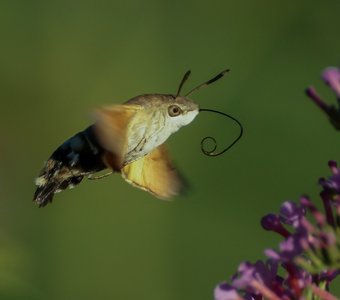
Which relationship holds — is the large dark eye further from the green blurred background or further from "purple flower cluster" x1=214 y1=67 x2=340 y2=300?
the green blurred background

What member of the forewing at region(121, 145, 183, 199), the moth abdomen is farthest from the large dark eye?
the moth abdomen

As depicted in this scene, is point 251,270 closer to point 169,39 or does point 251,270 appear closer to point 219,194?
point 219,194

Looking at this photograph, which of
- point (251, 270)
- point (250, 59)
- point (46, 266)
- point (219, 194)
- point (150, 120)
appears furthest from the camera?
point (250, 59)

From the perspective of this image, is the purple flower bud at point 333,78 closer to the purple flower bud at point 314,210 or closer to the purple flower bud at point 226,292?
the purple flower bud at point 314,210

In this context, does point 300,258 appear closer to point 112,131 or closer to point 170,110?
point 112,131

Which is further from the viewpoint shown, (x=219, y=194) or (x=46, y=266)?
(x=219, y=194)

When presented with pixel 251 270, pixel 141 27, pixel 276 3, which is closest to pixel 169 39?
pixel 141 27

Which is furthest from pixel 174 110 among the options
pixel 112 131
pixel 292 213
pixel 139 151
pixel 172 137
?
pixel 172 137
